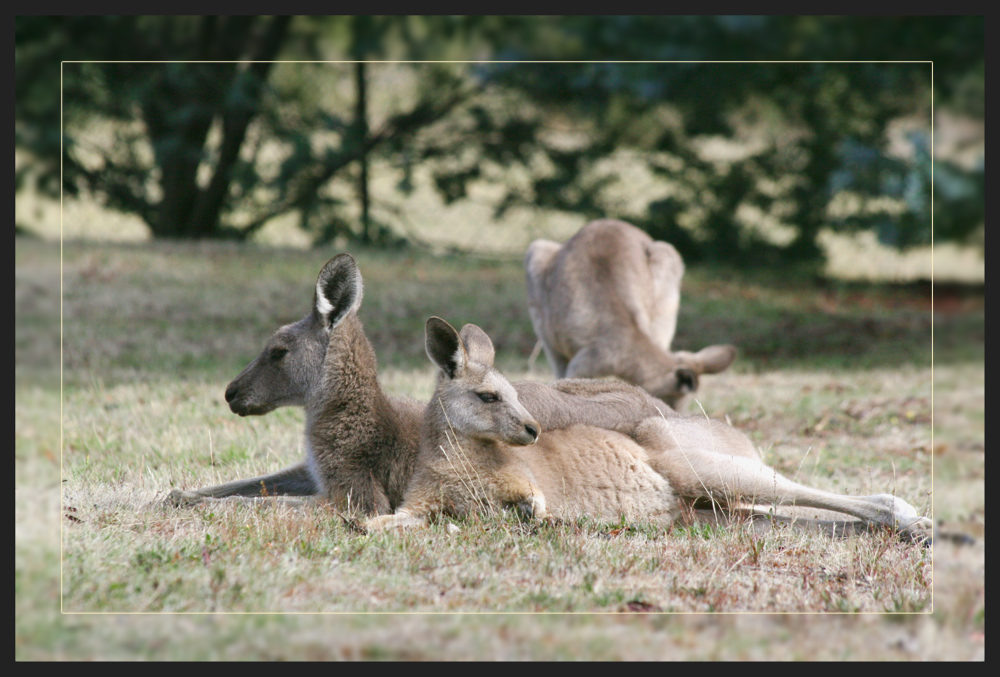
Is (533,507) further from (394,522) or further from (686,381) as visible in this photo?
(686,381)

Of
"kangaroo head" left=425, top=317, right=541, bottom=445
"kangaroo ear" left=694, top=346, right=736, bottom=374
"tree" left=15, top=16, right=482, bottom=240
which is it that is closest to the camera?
"tree" left=15, top=16, right=482, bottom=240

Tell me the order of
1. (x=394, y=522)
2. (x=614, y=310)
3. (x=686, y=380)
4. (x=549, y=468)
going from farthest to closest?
(x=614, y=310), (x=686, y=380), (x=549, y=468), (x=394, y=522)

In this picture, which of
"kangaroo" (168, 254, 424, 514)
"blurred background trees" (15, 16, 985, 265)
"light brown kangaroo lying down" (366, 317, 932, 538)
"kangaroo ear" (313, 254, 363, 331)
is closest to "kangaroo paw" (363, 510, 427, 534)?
"light brown kangaroo lying down" (366, 317, 932, 538)

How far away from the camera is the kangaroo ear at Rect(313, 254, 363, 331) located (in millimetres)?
4605

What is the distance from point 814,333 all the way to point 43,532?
30.0 ft

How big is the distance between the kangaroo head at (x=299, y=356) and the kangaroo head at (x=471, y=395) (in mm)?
477

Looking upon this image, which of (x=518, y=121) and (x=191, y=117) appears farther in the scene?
(x=518, y=121)

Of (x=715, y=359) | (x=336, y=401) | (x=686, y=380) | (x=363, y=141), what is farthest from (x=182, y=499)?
(x=363, y=141)

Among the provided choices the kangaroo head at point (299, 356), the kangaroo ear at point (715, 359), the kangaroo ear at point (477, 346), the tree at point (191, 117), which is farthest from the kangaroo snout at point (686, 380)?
the kangaroo head at point (299, 356)

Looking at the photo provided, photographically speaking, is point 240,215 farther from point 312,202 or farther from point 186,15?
point 186,15

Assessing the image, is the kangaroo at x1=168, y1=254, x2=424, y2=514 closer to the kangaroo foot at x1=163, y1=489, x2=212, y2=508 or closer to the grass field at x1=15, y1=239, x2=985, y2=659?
the kangaroo foot at x1=163, y1=489, x2=212, y2=508

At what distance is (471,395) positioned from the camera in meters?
4.46

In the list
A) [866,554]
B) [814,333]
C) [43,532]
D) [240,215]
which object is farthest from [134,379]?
[814,333]

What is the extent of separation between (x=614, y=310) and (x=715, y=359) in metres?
0.97
